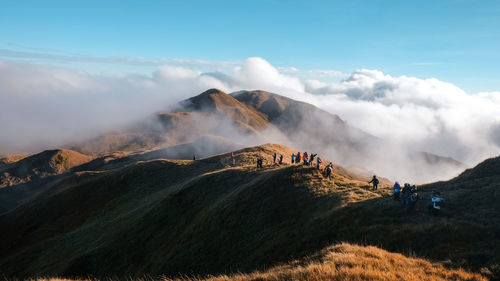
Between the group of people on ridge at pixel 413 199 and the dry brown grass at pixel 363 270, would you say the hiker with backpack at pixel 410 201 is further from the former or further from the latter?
the dry brown grass at pixel 363 270

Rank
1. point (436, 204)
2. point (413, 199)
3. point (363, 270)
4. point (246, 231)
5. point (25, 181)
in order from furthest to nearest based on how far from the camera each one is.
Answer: point (25, 181)
point (246, 231)
point (413, 199)
point (436, 204)
point (363, 270)

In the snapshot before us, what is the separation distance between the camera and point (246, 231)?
29.1 meters

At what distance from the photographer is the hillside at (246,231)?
1817 centimetres

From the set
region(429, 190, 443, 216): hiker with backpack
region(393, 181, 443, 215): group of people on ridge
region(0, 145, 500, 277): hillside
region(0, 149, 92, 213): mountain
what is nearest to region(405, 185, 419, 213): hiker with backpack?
region(393, 181, 443, 215): group of people on ridge

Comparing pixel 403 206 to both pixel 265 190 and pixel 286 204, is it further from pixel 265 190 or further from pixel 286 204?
pixel 265 190

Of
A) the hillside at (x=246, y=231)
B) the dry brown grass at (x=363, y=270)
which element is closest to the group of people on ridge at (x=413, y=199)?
the hillside at (x=246, y=231)

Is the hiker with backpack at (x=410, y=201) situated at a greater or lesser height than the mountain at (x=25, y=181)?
greater

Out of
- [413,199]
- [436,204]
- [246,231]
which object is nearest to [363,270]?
[436,204]

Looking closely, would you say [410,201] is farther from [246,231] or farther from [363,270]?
[363,270]

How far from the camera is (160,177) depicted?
236 feet

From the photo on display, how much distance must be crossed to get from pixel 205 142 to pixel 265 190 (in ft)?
505

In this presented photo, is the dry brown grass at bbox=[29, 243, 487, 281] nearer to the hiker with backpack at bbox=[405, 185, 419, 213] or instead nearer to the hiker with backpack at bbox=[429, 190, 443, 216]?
the hiker with backpack at bbox=[429, 190, 443, 216]

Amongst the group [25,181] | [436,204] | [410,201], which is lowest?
[25,181]

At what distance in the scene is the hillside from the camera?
59.6 ft
